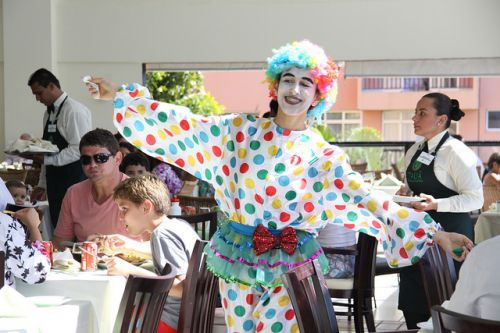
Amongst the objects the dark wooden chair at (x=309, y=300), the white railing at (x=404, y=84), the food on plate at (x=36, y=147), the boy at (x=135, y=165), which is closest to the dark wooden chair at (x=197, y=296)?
the dark wooden chair at (x=309, y=300)

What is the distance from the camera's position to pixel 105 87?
131 inches

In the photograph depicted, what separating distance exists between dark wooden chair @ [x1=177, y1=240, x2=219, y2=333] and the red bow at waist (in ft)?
0.64

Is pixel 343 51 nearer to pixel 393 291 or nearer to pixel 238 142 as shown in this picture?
pixel 393 291

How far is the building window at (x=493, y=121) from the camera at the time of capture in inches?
1330

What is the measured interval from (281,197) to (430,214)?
1.94m

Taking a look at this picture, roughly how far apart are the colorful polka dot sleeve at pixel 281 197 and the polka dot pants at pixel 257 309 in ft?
0.15

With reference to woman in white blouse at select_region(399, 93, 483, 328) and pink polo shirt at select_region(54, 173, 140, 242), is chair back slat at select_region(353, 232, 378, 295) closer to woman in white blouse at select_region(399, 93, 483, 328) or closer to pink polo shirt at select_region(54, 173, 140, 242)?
woman in white blouse at select_region(399, 93, 483, 328)

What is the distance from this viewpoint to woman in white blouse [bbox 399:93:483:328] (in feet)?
15.3

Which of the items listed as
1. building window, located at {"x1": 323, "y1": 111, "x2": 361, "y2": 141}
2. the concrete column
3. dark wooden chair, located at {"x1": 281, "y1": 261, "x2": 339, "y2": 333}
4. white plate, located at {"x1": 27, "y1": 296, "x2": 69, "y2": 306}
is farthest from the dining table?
building window, located at {"x1": 323, "y1": 111, "x2": 361, "y2": 141}

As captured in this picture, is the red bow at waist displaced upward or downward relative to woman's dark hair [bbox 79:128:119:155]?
downward

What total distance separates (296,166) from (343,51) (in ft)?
24.4

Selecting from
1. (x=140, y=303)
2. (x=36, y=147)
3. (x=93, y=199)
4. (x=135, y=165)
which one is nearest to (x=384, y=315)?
(x=135, y=165)

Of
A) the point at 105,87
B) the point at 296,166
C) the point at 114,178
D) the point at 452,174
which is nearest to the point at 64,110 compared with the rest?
the point at 114,178

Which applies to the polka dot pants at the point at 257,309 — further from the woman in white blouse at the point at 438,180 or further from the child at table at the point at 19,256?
the woman in white blouse at the point at 438,180
